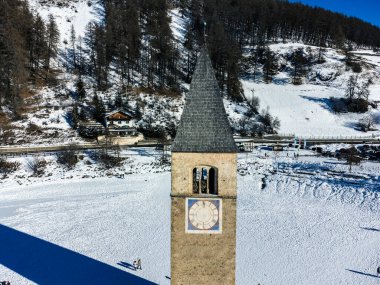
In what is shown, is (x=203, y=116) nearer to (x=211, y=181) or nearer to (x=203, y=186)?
(x=211, y=181)

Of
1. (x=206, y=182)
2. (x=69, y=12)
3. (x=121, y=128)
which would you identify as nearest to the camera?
(x=206, y=182)

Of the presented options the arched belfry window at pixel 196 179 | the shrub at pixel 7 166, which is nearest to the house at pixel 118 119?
the shrub at pixel 7 166

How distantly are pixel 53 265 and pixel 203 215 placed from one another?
44.5ft

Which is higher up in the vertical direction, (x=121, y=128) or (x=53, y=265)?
(x=121, y=128)

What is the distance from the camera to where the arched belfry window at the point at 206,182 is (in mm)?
14344

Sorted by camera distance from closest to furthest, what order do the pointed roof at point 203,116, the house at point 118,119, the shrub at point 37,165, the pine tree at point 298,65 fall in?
the pointed roof at point 203,116, the shrub at point 37,165, the house at point 118,119, the pine tree at point 298,65

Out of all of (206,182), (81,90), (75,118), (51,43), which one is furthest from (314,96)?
(206,182)

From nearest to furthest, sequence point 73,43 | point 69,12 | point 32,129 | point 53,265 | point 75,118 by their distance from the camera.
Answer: point 53,265, point 32,129, point 75,118, point 73,43, point 69,12

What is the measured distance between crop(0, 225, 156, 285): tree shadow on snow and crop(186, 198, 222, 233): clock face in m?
8.59

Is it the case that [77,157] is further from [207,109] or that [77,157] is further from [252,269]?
[207,109]

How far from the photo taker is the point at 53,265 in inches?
907

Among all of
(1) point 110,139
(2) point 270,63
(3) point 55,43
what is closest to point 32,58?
(3) point 55,43

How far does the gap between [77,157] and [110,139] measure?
7536 millimetres

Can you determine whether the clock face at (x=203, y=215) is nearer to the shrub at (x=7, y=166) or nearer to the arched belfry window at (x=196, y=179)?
the arched belfry window at (x=196, y=179)
